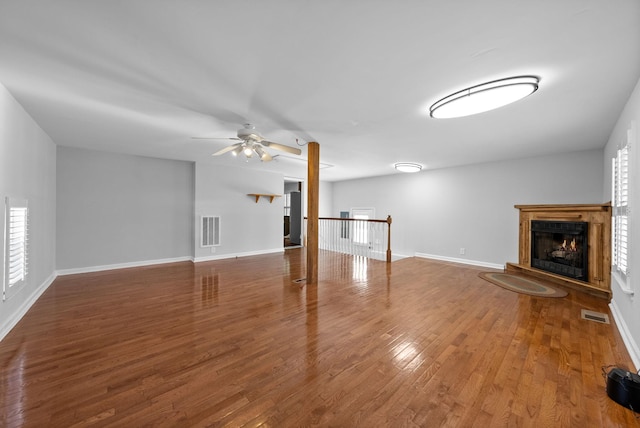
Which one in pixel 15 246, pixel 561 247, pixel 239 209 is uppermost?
pixel 239 209

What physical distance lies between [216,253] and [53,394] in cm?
461

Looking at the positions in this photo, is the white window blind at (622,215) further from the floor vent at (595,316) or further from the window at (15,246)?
the window at (15,246)

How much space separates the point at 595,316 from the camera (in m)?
2.93

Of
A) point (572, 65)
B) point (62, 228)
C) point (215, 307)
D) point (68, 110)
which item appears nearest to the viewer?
point (572, 65)

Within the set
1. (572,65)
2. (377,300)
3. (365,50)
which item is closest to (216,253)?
(377,300)

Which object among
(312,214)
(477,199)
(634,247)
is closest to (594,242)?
(634,247)

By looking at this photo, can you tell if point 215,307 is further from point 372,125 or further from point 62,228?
point 62,228

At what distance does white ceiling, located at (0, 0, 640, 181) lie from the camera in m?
1.43

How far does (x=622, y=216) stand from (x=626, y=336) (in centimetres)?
120

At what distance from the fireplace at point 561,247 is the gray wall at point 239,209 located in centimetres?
590

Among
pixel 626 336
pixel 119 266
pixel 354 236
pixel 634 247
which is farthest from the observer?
pixel 354 236

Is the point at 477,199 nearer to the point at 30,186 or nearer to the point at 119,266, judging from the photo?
the point at 30,186

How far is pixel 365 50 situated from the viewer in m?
1.78

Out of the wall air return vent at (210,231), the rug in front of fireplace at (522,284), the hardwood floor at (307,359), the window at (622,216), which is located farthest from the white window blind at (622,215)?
the wall air return vent at (210,231)
